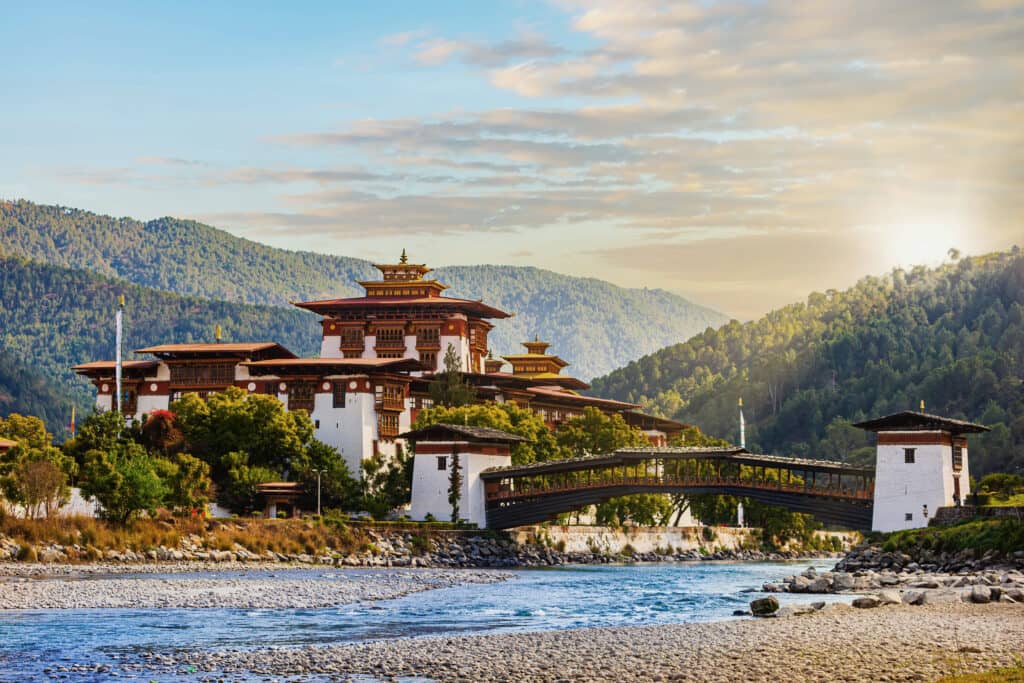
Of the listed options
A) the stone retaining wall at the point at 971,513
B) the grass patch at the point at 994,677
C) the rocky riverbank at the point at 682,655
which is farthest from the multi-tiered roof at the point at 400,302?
the grass patch at the point at 994,677

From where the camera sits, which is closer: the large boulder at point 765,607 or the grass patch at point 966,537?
the large boulder at point 765,607

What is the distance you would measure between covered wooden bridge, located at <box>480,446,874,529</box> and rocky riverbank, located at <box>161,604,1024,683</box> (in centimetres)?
3854

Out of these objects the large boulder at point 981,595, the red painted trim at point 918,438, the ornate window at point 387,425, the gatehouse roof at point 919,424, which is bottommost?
the large boulder at point 981,595

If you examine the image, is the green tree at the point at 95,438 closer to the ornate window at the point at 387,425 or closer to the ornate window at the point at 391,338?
the ornate window at the point at 387,425

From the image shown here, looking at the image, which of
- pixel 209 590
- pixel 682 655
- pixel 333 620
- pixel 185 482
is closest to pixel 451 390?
pixel 185 482

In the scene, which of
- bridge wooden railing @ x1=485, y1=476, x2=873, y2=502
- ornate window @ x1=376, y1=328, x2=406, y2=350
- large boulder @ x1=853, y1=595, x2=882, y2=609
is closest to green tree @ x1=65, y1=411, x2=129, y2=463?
bridge wooden railing @ x1=485, y1=476, x2=873, y2=502

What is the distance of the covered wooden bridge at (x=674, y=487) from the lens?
264 feet

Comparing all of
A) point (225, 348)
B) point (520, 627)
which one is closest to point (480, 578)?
point (520, 627)

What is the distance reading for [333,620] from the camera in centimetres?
4556

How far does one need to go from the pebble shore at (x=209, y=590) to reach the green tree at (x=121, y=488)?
7.20 m

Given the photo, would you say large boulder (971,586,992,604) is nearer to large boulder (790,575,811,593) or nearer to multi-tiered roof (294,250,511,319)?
large boulder (790,575,811,593)

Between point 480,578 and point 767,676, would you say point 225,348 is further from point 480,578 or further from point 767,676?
point 767,676

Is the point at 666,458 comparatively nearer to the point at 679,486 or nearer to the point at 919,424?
the point at 679,486

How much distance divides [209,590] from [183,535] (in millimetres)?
20386
